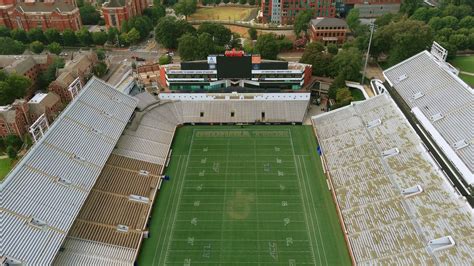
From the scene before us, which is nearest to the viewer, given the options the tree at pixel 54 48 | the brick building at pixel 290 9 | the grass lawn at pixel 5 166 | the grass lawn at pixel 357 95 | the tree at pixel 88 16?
the grass lawn at pixel 5 166

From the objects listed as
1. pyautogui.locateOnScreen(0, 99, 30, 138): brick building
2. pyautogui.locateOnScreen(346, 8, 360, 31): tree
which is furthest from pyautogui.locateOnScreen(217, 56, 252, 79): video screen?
pyautogui.locateOnScreen(346, 8, 360, 31): tree

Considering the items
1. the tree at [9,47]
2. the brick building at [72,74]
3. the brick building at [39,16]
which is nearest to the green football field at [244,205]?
the brick building at [72,74]

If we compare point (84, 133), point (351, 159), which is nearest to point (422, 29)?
point (351, 159)

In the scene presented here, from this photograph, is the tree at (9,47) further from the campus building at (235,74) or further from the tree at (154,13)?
the campus building at (235,74)

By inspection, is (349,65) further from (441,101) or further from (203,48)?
(203,48)

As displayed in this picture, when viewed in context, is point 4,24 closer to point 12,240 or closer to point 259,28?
point 259,28

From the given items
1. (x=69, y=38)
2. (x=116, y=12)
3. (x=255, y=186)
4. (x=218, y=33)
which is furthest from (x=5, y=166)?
(x=116, y=12)
